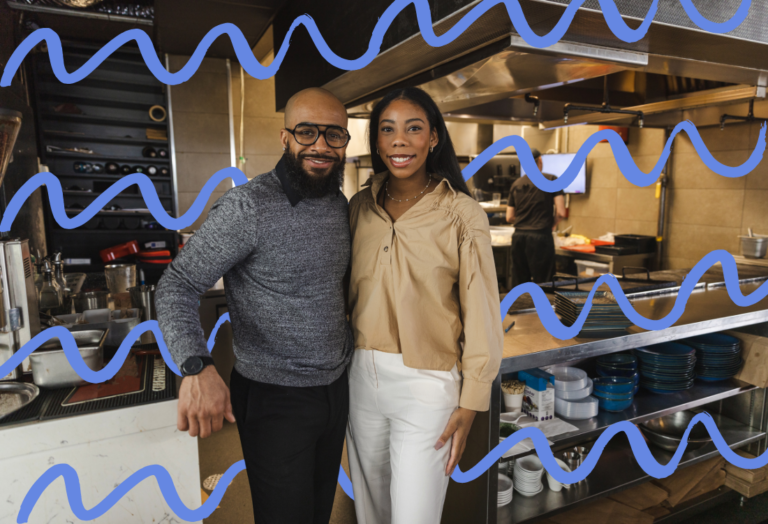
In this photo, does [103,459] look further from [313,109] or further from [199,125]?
[199,125]

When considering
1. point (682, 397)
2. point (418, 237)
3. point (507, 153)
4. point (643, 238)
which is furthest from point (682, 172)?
point (418, 237)

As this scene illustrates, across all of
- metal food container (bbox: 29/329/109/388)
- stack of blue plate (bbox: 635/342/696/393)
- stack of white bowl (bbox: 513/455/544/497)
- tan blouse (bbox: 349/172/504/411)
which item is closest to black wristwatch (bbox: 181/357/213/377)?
tan blouse (bbox: 349/172/504/411)

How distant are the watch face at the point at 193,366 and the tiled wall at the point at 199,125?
434 cm

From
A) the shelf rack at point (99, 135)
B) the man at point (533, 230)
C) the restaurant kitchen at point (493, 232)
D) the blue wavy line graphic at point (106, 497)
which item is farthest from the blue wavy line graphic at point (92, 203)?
the man at point (533, 230)

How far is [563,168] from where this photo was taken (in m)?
5.61

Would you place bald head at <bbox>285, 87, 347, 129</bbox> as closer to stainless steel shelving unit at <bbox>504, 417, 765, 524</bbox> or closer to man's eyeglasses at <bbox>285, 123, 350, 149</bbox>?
man's eyeglasses at <bbox>285, 123, 350, 149</bbox>

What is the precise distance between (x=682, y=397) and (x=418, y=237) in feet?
5.89

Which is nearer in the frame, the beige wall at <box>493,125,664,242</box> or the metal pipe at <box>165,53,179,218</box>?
the metal pipe at <box>165,53,179,218</box>

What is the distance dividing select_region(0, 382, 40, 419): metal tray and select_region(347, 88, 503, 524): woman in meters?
0.98

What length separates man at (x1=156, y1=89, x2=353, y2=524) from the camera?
1.27 m

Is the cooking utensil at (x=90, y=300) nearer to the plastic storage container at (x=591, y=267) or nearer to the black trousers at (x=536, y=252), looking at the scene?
the black trousers at (x=536, y=252)

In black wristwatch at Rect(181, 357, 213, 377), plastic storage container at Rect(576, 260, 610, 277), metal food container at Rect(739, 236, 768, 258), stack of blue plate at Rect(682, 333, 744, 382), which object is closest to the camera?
black wristwatch at Rect(181, 357, 213, 377)

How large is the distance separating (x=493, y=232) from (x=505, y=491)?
375 centimetres

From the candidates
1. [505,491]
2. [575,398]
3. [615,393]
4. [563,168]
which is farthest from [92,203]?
[563,168]
